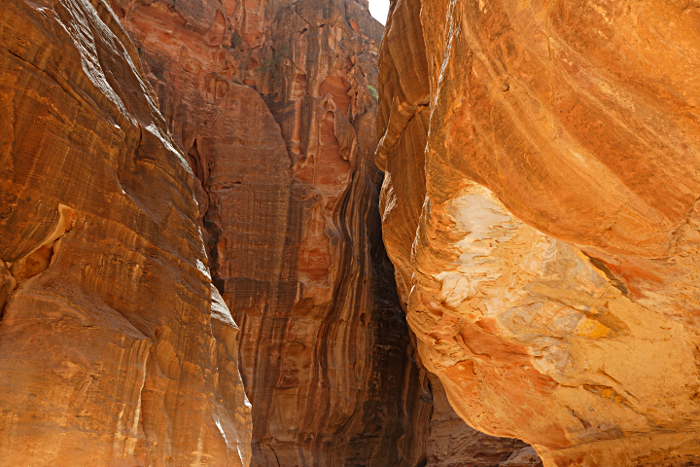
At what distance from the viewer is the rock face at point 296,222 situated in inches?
745

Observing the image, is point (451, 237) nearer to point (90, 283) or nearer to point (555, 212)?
Answer: point (555, 212)

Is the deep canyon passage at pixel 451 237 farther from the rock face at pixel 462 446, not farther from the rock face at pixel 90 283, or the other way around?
the rock face at pixel 462 446

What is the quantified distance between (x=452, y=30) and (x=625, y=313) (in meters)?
3.99

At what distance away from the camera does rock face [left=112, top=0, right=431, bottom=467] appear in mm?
18922

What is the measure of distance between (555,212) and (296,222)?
54.9ft

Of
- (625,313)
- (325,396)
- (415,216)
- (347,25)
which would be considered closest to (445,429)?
(325,396)

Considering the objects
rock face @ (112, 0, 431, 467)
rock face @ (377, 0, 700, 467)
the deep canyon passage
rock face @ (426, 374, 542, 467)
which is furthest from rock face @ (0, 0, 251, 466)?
rock face @ (426, 374, 542, 467)

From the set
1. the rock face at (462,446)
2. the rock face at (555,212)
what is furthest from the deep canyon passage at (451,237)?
the rock face at (462,446)

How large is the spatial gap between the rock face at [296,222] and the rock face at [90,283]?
400 inches

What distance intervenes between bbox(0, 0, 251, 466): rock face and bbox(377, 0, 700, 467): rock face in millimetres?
3673

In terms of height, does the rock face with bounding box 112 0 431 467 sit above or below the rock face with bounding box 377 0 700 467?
above

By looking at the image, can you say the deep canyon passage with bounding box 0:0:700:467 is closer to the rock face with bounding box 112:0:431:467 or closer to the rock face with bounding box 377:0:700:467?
the rock face with bounding box 377:0:700:467

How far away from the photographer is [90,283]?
22.5 feet

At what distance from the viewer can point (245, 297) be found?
19078mm
